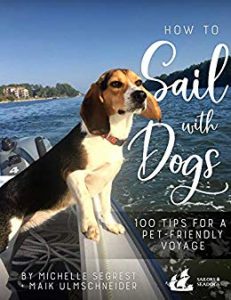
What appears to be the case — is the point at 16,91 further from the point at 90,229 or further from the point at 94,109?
the point at 90,229

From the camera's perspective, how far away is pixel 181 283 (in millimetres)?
3965

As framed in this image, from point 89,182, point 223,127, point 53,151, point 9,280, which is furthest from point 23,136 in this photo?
point 223,127

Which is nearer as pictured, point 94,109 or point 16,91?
point 94,109

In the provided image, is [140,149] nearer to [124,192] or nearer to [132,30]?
[124,192]

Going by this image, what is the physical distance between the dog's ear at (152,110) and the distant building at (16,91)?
62cm

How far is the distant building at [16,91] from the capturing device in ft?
13.0

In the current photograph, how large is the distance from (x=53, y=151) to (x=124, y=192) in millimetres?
420

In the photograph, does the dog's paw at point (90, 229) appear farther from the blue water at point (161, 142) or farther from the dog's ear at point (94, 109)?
the dog's ear at point (94, 109)

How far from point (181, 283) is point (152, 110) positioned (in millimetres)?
905

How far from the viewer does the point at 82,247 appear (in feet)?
13.1

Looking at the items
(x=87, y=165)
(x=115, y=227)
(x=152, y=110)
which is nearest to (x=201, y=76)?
(x=152, y=110)

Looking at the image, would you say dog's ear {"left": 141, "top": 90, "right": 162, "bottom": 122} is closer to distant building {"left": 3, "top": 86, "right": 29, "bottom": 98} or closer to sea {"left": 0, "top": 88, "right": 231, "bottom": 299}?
sea {"left": 0, "top": 88, "right": 231, "bottom": 299}

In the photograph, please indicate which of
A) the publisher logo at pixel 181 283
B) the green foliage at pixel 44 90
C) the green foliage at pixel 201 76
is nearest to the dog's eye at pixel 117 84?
the green foliage at pixel 201 76

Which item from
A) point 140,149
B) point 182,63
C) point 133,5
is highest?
point 133,5
